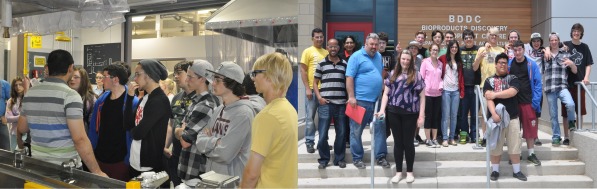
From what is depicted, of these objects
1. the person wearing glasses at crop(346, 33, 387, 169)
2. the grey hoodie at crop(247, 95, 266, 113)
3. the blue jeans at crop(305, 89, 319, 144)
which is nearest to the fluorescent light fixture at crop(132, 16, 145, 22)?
the blue jeans at crop(305, 89, 319, 144)

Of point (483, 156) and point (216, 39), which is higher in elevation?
point (216, 39)

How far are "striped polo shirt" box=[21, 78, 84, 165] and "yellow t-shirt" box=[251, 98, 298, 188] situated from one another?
61.6 inches

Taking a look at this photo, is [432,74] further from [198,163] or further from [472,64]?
[198,163]

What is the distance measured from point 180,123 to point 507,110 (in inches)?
161

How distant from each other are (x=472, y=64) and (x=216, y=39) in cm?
550

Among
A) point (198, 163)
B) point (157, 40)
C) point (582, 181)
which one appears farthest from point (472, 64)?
point (157, 40)

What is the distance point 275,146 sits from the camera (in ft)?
8.52

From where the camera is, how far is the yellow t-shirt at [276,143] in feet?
8.37

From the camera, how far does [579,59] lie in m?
7.10

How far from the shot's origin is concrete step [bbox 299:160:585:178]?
21.6 feet

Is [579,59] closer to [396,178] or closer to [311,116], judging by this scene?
[396,178]

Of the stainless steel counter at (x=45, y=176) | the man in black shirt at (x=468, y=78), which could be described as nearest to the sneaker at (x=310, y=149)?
the man in black shirt at (x=468, y=78)

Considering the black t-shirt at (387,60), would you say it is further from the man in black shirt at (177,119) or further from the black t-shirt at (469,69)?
the man in black shirt at (177,119)

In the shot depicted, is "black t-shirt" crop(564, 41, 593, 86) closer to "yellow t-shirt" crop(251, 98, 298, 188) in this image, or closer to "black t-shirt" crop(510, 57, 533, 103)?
"black t-shirt" crop(510, 57, 533, 103)
